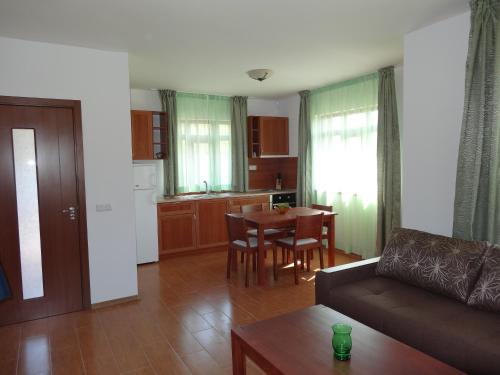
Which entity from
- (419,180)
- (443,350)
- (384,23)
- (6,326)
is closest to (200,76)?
(384,23)

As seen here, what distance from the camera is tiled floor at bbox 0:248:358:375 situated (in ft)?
8.63

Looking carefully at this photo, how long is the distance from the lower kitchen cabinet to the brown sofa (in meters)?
3.07

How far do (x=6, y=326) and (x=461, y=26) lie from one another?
15.5ft

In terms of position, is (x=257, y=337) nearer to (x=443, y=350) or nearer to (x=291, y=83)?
(x=443, y=350)

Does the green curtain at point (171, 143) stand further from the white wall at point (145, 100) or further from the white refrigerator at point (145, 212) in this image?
the white refrigerator at point (145, 212)

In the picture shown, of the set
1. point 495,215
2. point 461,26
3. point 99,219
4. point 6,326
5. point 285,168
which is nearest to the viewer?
point 495,215

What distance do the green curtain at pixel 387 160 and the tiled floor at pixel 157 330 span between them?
1226 mm

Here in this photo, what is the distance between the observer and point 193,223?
18.6 ft

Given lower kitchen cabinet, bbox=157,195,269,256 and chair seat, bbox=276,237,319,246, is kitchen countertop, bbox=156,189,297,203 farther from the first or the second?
chair seat, bbox=276,237,319,246

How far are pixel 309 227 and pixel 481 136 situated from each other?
2.09 metres

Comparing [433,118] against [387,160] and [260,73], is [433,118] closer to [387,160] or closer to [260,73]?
[387,160]

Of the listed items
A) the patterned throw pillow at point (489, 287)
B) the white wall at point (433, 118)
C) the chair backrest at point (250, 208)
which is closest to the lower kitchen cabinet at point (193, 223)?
the chair backrest at point (250, 208)

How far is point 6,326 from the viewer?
131 inches

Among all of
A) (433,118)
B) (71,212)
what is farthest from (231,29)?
(71,212)
